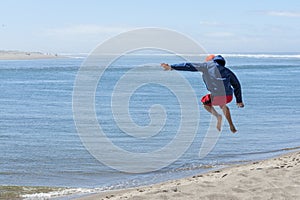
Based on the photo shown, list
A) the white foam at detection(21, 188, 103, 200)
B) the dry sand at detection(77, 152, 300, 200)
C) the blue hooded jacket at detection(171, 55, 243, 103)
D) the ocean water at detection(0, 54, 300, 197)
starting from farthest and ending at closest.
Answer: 1. the ocean water at detection(0, 54, 300, 197)
2. the white foam at detection(21, 188, 103, 200)
3. the dry sand at detection(77, 152, 300, 200)
4. the blue hooded jacket at detection(171, 55, 243, 103)

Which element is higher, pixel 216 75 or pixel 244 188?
pixel 216 75

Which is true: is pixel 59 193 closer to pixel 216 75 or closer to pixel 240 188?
pixel 240 188

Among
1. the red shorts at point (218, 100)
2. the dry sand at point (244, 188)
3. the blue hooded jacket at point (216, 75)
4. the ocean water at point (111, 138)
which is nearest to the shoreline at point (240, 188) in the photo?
the dry sand at point (244, 188)

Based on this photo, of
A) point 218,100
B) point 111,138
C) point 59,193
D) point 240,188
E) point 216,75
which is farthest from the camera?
point 111,138

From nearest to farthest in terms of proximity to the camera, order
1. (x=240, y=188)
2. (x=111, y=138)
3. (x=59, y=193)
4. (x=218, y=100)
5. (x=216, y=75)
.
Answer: (x=216, y=75) → (x=218, y=100) → (x=240, y=188) → (x=59, y=193) → (x=111, y=138)

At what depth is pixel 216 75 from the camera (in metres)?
8.21

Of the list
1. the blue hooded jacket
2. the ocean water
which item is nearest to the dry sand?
the blue hooded jacket

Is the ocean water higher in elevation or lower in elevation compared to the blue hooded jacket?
lower

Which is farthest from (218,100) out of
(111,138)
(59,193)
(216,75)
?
(111,138)

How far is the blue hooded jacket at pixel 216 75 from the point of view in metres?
8.15

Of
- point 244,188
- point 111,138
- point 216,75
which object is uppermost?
point 216,75

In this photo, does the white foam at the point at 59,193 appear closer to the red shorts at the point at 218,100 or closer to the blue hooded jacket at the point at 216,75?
the red shorts at the point at 218,100

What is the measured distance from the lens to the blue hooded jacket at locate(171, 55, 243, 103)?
26.7ft

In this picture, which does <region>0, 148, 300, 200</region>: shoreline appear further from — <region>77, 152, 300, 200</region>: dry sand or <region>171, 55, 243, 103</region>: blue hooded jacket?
<region>171, 55, 243, 103</region>: blue hooded jacket
